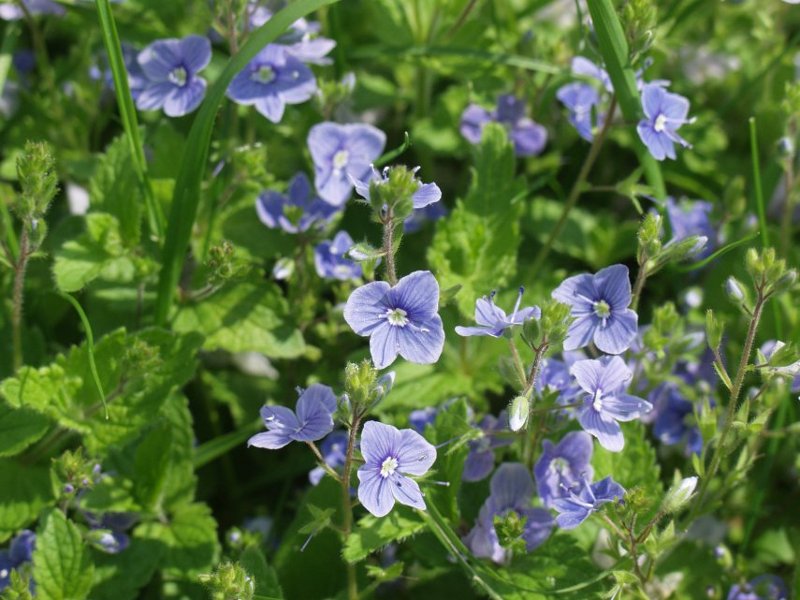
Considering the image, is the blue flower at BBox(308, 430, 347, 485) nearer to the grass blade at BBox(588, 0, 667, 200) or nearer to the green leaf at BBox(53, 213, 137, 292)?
the green leaf at BBox(53, 213, 137, 292)

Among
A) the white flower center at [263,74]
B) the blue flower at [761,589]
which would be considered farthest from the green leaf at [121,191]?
the blue flower at [761,589]

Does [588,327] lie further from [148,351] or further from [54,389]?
[54,389]

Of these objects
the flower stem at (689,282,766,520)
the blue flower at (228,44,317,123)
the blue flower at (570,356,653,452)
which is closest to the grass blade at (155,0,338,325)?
the blue flower at (228,44,317,123)

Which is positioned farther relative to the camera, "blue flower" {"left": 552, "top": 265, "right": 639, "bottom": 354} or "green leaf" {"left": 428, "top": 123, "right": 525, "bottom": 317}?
"green leaf" {"left": 428, "top": 123, "right": 525, "bottom": 317}

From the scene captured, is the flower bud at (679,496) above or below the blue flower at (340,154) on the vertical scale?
below

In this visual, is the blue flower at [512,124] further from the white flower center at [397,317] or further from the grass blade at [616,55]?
the white flower center at [397,317]

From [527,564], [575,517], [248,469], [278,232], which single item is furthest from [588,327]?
[248,469]
